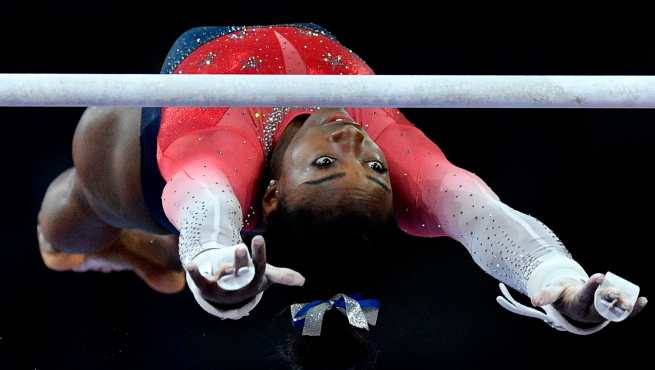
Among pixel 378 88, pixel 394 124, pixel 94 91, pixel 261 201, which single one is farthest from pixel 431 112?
pixel 94 91

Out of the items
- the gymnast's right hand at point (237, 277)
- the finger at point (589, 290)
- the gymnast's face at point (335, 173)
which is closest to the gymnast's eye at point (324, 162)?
the gymnast's face at point (335, 173)

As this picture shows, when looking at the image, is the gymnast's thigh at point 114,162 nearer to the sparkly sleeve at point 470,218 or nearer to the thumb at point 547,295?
the sparkly sleeve at point 470,218

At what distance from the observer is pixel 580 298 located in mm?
1058

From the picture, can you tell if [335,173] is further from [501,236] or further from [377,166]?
[501,236]

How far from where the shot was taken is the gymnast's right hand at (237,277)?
104 centimetres

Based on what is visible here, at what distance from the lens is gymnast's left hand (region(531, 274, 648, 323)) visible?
1026 mm

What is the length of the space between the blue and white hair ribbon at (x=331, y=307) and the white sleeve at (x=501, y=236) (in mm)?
179

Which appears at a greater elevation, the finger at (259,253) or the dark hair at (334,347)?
the finger at (259,253)

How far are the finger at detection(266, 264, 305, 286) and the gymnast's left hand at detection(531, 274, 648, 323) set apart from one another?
11.2 inches

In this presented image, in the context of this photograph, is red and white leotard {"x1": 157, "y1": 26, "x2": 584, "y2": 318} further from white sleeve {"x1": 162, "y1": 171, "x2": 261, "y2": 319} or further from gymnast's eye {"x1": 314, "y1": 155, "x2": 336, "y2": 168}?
gymnast's eye {"x1": 314, "y1": 155, "x2": 336, "y2": 168}

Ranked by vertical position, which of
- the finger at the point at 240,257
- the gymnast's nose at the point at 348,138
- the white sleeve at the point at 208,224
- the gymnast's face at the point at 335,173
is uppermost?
the gymnast's nose at the point at 348,138

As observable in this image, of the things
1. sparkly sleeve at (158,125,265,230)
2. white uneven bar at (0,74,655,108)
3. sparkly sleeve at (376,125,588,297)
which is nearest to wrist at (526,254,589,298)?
sparkly sleeve at (376,125,588,297)

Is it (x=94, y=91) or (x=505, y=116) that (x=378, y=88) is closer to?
(x=94, y=91)

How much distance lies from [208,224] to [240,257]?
6.1 inches
